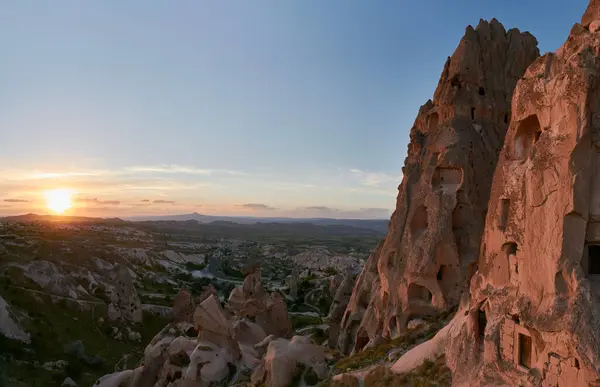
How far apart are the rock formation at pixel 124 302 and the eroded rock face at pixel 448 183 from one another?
22812mm

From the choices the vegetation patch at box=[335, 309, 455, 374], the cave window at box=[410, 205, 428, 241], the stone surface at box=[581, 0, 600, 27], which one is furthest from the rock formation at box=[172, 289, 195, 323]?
the stone surface at box=[581, 0, 600, 27]

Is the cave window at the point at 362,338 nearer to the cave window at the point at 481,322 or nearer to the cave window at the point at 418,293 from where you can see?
the cave window at the point at 418,293

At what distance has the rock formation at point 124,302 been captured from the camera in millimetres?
37406

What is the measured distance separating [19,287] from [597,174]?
139 ft

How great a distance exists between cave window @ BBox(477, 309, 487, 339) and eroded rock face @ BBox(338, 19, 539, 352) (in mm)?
7527

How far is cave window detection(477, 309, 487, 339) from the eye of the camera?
11766 mm

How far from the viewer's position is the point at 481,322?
11945 millimetres

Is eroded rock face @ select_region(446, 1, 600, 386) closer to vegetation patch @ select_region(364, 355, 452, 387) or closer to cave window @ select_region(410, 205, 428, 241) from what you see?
vegetation patch @ select_region(364, 355, 452, 387)

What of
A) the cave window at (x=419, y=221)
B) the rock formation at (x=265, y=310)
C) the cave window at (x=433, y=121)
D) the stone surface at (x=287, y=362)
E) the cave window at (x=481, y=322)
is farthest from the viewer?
the rock formation at (x=265, y=310)

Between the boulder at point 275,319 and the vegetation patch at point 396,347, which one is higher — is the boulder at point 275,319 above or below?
below

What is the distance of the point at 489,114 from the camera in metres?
22.4

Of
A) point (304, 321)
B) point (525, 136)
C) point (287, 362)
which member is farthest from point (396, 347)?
point (304, 321)

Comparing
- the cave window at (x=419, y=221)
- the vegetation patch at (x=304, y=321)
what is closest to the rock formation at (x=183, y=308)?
the vegetation patch at (x=304, y=321)

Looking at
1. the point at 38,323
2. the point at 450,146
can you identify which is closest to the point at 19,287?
the point at 38,323
